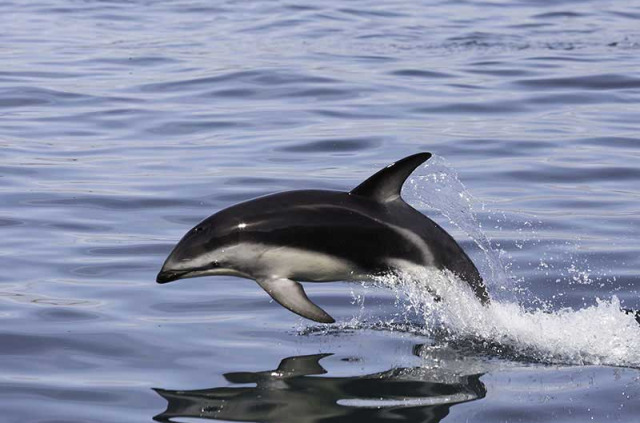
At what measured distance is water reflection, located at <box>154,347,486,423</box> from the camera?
255 inches

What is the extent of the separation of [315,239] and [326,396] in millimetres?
870

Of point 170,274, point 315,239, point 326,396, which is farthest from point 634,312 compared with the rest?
point 170,274

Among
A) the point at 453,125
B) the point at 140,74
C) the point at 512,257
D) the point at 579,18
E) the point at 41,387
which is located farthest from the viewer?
the point at 579,18

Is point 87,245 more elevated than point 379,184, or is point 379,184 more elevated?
point 379,184

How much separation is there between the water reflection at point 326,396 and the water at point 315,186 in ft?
0.06

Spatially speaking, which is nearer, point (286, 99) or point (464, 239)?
point (464, 239)

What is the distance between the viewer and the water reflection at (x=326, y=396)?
6469 millimetres

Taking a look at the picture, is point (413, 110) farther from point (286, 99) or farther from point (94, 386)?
point (94, 386)

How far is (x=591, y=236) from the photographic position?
10234mm

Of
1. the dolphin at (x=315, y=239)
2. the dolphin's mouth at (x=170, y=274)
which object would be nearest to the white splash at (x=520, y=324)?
the dolphin at (x=315, y=239)

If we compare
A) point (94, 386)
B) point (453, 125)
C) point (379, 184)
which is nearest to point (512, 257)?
point (379, 184)

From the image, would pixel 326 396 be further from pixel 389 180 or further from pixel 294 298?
pixel 389 180

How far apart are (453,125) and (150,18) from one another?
980 centimetres

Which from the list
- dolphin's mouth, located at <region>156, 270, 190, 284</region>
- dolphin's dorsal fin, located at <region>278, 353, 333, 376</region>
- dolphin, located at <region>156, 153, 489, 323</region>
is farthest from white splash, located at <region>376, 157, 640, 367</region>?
dolphin's mouth, located at <region>156, 270, 190, 284</region>
